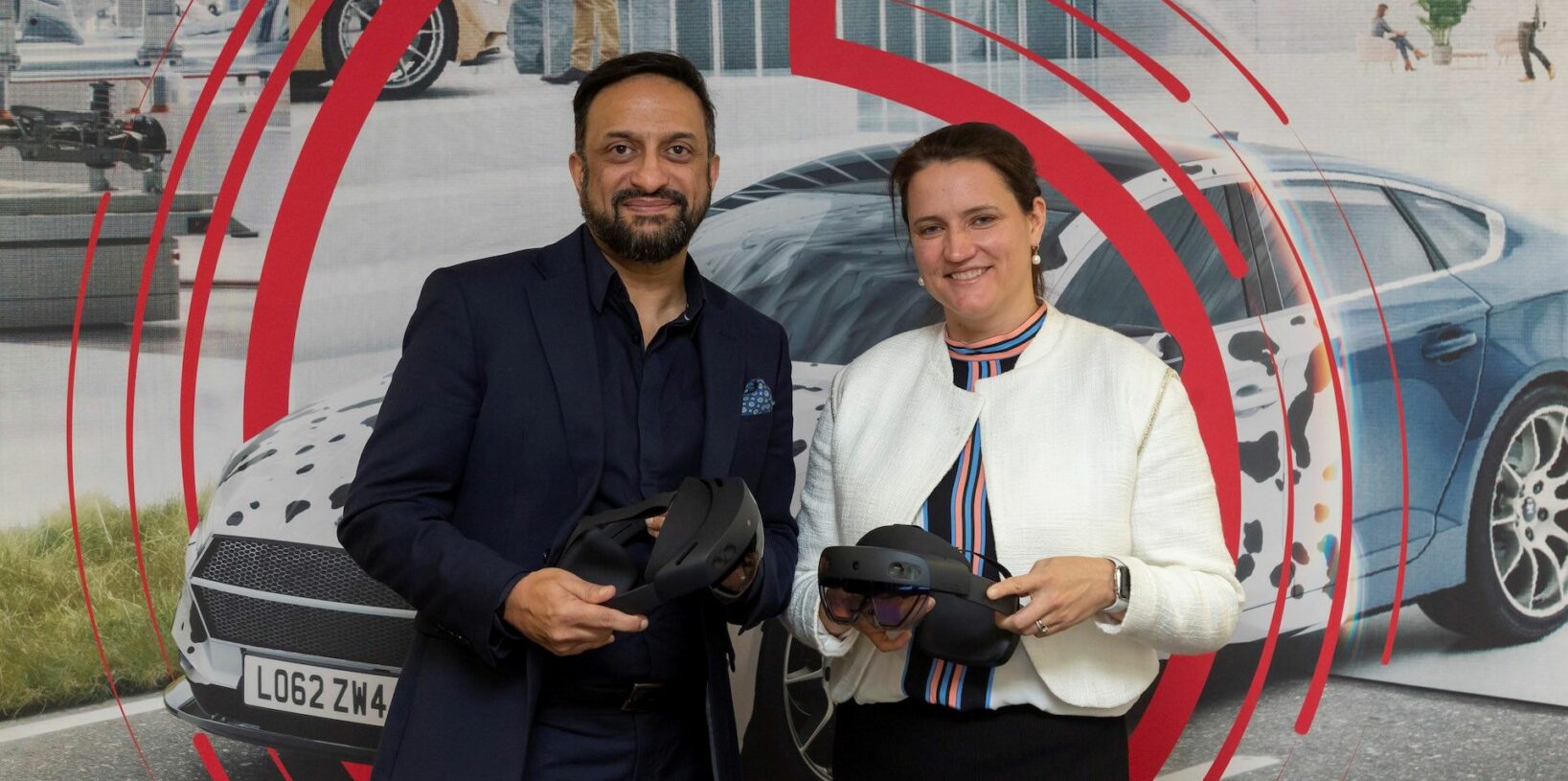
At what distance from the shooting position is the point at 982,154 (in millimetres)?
1813

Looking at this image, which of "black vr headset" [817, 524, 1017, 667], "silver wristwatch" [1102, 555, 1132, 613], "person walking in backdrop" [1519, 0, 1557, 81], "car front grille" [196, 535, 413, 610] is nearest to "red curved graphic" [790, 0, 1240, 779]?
"person walking in backdrop" [1519, 0, 1557, 81]

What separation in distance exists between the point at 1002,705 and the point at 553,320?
80 cm

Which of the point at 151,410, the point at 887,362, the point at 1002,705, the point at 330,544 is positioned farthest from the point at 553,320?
the point at 151,410

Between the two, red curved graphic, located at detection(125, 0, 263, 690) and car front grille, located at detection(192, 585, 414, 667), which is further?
red curved graphic, located at detection(125, 0, 263, 690)

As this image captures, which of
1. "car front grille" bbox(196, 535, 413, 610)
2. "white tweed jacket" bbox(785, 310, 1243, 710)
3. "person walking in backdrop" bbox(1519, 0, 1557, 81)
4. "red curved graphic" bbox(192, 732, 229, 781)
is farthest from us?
"red curved graphic" bbox(192, 732, 229, 781)

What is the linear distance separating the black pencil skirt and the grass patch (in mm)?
1913

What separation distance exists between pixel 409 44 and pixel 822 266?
1.10 metres

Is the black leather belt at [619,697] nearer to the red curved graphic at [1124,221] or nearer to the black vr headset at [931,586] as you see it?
the black vr headset at [931,586]

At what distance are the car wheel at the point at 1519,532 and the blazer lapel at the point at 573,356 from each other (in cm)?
211

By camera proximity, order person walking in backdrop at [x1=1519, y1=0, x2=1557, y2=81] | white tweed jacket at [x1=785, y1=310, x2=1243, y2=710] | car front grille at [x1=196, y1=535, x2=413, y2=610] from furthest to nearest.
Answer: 1. person walking in backdrop at [x1=1519, y1=0, x2=1557, y2=81]
2. car front grille at [x1=196, y1=535, x2=413, y2=610]
3. white tweed jacket at [x1=785, y1=310, x2=1243, y2=710]

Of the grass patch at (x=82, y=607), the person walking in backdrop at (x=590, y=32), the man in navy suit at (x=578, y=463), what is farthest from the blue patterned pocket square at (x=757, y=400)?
the grass patch at (x=82, y=607)

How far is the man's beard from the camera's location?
1821 millimetres

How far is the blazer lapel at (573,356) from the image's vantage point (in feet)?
5.66

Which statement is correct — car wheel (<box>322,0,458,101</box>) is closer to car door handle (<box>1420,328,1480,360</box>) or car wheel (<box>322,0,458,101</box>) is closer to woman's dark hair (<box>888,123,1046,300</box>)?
woman's dark hair (<box>888,123,1046,300</box>)
